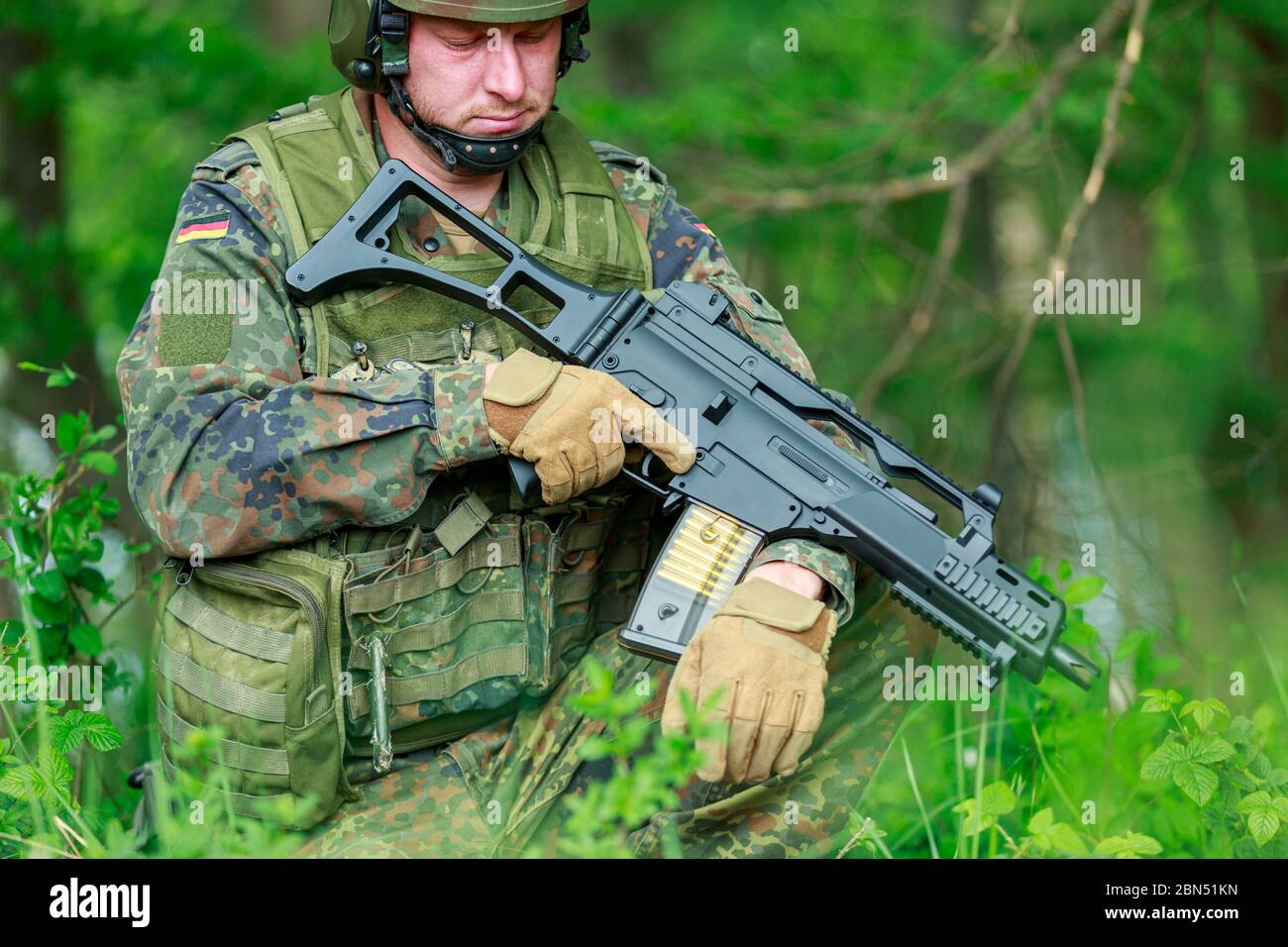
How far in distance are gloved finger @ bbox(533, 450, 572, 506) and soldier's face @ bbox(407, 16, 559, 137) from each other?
760 mm

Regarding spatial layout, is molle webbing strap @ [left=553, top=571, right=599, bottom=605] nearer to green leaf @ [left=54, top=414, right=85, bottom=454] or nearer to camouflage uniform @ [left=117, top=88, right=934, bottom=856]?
camouflage uniform @ [left=117, top=88, right=934, bottom=856]

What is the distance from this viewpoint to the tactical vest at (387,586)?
2.96m

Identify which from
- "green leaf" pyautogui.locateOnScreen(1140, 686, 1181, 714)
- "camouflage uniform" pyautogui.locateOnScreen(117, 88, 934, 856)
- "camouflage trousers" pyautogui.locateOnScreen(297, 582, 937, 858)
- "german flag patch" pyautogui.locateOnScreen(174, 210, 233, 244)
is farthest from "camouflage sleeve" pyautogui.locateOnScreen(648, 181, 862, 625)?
"german flag patch" pyautogui.locateOnScreen(174, 210, 233, 244)

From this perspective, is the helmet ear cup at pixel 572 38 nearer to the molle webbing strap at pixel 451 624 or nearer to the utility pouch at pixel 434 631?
the utility pouch at pixel 434 631

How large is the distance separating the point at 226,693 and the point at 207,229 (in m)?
0.96

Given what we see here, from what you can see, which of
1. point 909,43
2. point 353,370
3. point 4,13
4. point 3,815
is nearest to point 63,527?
point 3,815

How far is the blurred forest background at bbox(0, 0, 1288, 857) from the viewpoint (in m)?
3.58

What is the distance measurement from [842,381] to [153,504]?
227 inches

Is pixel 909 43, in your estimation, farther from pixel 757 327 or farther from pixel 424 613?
pixel 424 613

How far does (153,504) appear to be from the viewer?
9.47 feet

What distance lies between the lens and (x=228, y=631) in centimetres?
297

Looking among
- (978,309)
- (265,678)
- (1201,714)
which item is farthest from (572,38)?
(978,309)

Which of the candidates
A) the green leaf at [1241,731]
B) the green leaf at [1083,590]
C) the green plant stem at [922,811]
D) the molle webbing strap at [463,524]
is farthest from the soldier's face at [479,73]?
the green leaf at [1241,731]

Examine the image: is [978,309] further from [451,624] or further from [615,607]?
[451,624]
